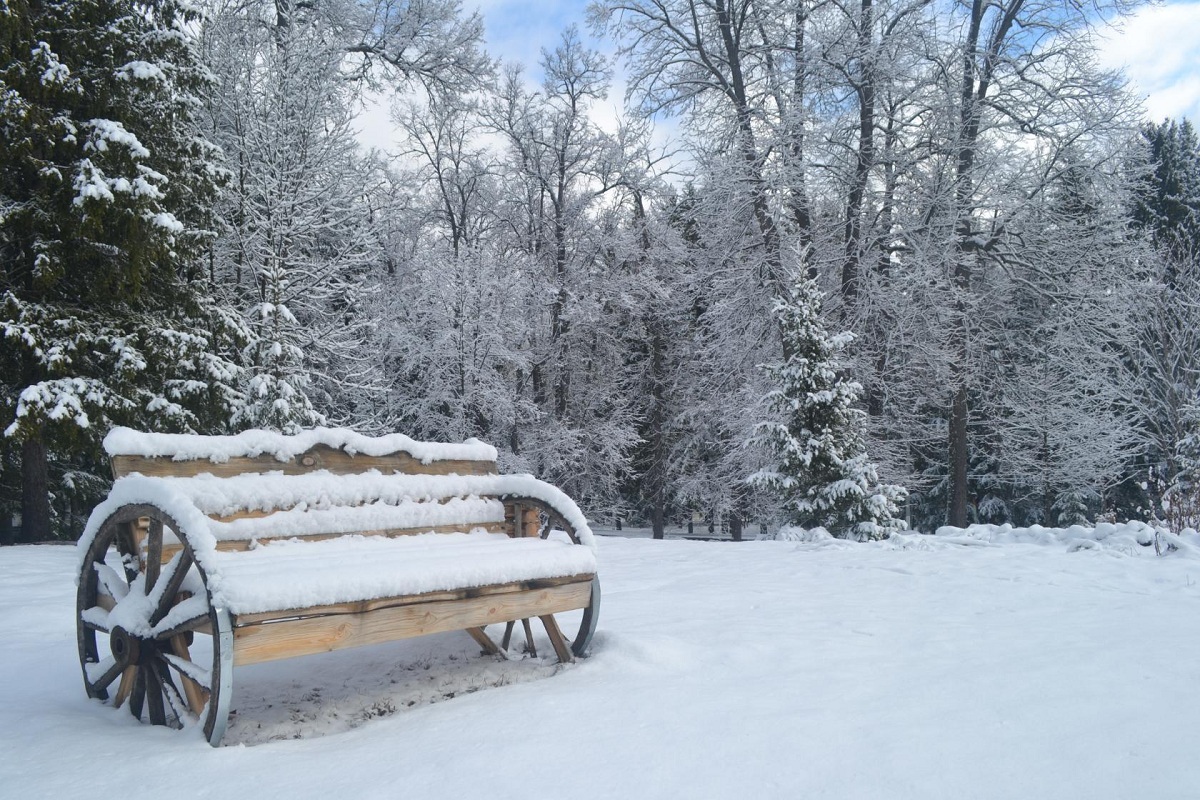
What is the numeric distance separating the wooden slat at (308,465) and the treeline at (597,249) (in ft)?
20.2

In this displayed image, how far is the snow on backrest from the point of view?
2672 mm

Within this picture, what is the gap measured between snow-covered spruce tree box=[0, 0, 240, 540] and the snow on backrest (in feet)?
20.3

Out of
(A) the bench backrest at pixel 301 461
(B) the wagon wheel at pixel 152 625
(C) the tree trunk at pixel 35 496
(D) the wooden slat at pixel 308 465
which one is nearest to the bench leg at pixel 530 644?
(A) the bench backrest at pixel 301 461

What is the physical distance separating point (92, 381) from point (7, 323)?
91cm

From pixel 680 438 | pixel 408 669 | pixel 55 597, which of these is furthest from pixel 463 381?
pixel 408 669

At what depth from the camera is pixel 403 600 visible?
2486 millimetres

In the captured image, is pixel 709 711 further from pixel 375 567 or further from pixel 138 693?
pixel 138 693

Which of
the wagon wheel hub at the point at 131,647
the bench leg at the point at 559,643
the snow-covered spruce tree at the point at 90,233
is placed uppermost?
the snow-covered spruce tree at the point at 90,233

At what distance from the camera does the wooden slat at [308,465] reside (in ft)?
8.82

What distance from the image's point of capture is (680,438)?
1903cm

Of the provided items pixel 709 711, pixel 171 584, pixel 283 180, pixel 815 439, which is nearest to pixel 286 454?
pixel 171 584

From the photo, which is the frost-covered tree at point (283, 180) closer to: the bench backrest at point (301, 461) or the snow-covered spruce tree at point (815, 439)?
the snow-covered spruce tree at point (815, 439)

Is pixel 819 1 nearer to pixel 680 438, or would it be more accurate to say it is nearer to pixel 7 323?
pixel 680 438

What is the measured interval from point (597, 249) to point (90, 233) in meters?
11.9
